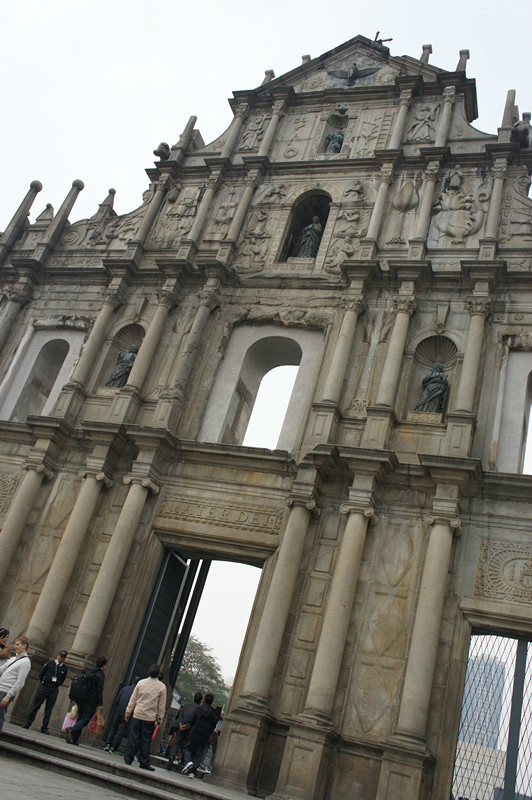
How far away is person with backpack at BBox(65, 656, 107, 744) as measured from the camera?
10086 millimetres

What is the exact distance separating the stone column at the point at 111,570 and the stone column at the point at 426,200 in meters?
7.31

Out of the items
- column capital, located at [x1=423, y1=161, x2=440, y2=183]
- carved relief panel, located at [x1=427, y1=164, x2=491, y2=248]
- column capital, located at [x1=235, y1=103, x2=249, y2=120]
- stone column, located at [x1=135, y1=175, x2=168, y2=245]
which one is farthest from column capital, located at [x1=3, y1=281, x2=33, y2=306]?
column capital, located at [x1=423, y1=161, x2=440, y2=183]

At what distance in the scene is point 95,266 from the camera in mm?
17406

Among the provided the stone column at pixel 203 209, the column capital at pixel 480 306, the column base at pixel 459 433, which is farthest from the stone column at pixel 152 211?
the column base at pixel 459 433

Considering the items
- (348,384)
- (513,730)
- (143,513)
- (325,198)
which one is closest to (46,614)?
(143,513)

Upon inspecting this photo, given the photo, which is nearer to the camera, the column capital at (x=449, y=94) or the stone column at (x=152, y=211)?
the column capital at (x=449, y=94)

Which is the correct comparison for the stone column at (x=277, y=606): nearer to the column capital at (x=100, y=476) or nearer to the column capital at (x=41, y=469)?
the column capital at (x=100, y=476)

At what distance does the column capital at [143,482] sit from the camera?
13250 millimetres

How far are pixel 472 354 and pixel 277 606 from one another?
546cm

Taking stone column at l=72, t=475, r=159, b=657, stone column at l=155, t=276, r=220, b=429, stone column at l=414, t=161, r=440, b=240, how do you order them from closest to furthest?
stone column at l=72, t=475, r=159, b=657 < stone column at l=155, t=276, r=220, b=429 < stone column at l=414, t=161, r=440, b=240

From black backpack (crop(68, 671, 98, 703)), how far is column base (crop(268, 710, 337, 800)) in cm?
276

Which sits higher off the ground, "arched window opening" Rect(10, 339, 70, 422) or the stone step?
"arched window opening" Rect(10, 339, 70, 422)

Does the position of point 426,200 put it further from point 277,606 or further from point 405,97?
point 277,606

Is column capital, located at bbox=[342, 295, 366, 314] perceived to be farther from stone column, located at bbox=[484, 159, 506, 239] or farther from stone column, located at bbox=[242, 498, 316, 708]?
stone column, located at bbox=[242, 498, 316, 708]
